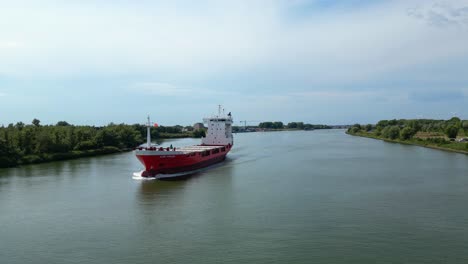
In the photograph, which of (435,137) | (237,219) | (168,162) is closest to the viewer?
(237,219)

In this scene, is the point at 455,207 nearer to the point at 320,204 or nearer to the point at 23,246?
the point at 320,204

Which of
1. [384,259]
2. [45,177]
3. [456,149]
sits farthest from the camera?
[456,149]

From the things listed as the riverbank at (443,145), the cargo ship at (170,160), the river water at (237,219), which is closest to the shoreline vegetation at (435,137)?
the riverbank at (443,145)

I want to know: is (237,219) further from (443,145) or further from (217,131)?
(443,145)

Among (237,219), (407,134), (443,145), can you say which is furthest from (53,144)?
(407,134)

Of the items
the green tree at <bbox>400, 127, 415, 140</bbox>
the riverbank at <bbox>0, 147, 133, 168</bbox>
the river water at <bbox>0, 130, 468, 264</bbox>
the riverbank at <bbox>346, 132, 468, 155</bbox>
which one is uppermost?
the green tree at <bbox>400, 127, 415, 140</bbox>

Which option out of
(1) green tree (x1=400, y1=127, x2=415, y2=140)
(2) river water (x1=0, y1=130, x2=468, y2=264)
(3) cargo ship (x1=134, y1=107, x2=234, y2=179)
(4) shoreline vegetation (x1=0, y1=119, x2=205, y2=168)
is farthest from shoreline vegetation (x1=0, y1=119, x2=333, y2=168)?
(1) green tree (x1=400, y1=127, x2=415, y2=140)

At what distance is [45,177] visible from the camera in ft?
66.8

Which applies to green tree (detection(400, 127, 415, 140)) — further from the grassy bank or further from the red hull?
the red hull

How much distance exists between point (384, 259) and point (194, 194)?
849 cm

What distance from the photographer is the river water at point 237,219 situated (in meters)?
8.81

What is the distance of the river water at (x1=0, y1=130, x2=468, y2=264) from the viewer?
8812mm

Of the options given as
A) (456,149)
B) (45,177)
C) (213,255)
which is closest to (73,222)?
(213,255)

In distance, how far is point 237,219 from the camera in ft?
37.9
